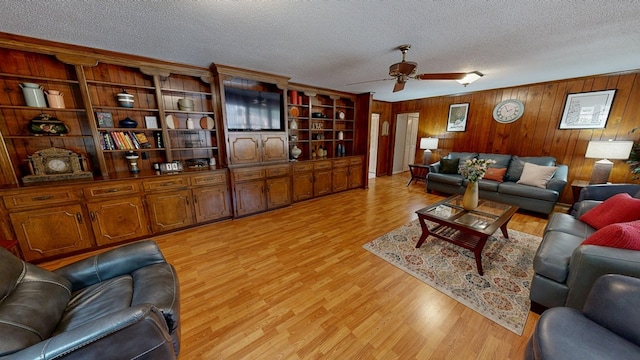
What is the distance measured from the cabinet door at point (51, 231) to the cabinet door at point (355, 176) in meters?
4.22

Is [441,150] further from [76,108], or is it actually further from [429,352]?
[76,108]

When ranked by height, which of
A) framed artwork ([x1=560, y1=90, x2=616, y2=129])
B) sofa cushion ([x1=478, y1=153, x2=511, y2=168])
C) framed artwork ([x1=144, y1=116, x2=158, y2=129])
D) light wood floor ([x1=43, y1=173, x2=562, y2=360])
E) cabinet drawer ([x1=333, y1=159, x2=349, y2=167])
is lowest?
light wood floor ([x1=43, y1=173, x2=562, y2=360])

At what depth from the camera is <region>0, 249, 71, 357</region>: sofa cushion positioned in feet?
2.81

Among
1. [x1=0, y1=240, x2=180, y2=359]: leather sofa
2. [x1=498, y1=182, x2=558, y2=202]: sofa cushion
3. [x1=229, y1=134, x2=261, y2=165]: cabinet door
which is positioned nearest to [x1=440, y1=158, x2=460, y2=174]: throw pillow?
[x1=498, y1=182, x2=558, y2=202]: sofa cushion

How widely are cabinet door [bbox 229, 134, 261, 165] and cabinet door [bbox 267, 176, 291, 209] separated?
469 mm

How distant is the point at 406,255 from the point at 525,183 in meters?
2.90

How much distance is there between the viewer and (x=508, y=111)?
432 centimetres

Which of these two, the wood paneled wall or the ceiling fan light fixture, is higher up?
the ceiling fan light fixture

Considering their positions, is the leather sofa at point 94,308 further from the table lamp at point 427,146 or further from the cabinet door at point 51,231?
the table lamp at point 427,146

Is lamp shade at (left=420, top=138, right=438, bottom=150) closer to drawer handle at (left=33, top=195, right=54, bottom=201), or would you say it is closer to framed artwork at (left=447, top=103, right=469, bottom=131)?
framed artwork at (left=447, top=103, right=469, bottom=131)

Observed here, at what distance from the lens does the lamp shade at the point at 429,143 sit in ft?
17.0

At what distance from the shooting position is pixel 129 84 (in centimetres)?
261

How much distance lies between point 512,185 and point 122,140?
5.84 metres

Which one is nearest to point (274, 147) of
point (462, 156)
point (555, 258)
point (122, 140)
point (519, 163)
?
point (122, 140)
